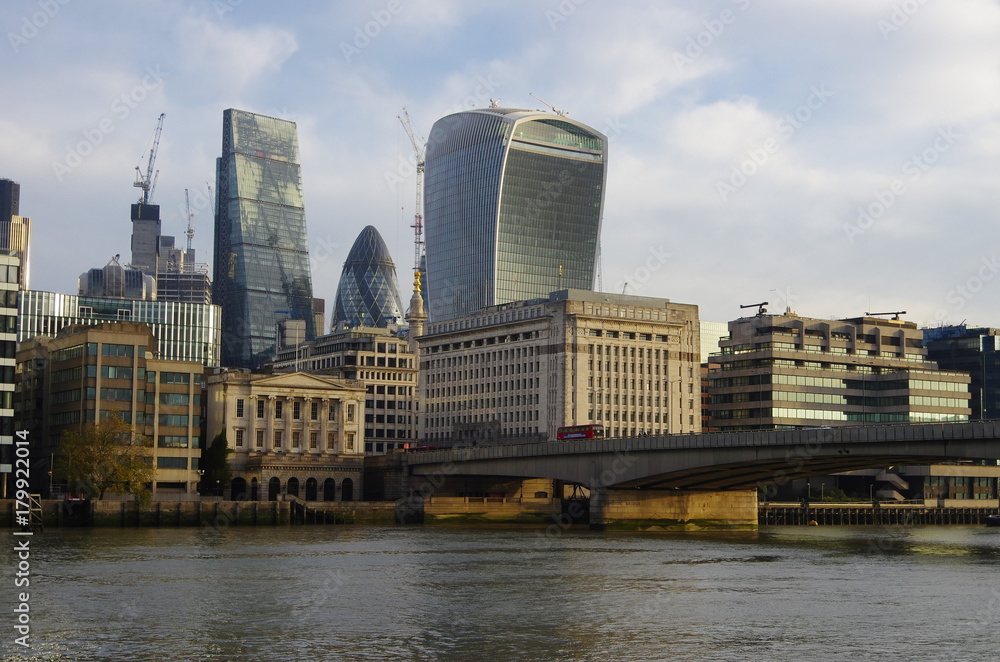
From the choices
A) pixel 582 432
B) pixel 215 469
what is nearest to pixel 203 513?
pixel 215 469

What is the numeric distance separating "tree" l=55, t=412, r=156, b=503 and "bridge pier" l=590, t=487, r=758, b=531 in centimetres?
4966

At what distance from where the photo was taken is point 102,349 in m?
171

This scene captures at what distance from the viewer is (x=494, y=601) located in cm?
7419

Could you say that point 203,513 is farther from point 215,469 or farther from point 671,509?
point 671,509

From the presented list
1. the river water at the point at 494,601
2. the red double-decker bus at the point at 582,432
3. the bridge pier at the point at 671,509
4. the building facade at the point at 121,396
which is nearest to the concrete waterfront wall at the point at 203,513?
the building facade at the point at 121,396

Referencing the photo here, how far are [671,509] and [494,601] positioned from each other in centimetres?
8874

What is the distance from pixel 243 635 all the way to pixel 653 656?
57.0 feet

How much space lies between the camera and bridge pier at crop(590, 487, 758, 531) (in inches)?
6176

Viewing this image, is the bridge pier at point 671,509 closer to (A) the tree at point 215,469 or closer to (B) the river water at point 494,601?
(B) the river water at point 494,601

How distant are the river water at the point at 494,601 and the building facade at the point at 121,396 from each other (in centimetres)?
5007

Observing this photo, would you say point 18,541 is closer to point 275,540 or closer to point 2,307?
point 275,540

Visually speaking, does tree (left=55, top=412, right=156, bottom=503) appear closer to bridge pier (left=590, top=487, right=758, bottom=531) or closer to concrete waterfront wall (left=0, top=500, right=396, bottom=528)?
concrete waterfront wall (left=0, top=500, right=396, bottom=528)

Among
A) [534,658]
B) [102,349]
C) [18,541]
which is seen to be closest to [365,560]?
[18,541]

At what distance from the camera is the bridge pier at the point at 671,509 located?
15688 centimetres
